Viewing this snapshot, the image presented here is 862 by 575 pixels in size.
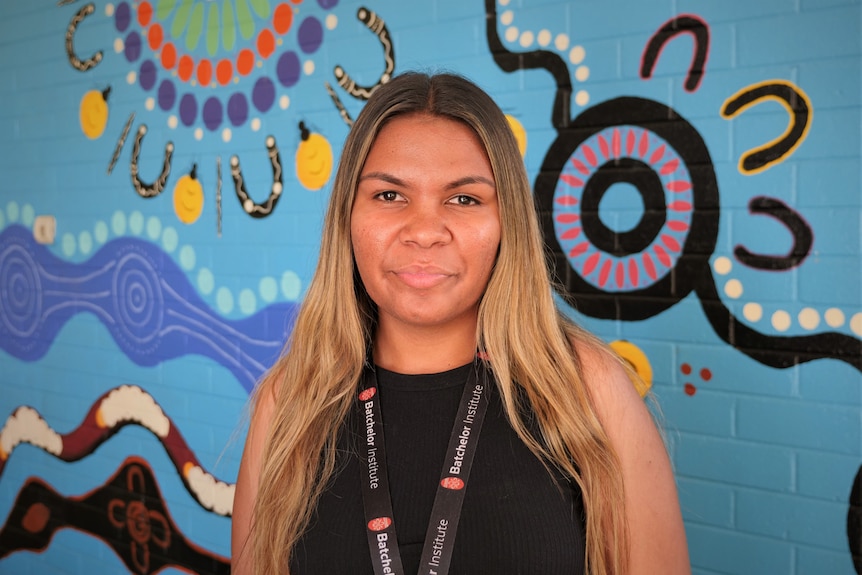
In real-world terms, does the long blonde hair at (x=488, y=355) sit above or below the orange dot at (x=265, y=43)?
below

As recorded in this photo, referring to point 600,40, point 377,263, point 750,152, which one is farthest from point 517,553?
point 600,40

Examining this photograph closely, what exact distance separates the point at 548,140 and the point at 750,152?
0.61 m

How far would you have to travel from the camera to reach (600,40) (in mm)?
2379

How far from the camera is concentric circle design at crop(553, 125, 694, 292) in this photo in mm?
2289

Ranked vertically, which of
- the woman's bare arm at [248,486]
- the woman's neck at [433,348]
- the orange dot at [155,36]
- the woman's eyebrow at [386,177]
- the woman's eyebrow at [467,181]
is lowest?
the woman's bare arm at [248,486]

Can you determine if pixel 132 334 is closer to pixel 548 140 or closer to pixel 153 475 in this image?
pixel 153 475

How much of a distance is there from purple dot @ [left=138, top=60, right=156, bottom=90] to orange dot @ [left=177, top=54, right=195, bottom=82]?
170mm

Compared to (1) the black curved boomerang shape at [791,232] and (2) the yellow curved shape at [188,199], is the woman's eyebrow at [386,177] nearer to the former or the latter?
(1) the black curved boomerang shape at [791,232]

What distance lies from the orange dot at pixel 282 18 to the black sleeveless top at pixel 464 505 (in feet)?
6.43

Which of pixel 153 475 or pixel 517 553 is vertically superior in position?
pixel 517 553

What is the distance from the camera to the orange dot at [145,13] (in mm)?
3592

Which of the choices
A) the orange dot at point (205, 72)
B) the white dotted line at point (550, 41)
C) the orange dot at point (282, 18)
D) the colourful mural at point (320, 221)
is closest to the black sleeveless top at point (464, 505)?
the colourful mural at point (320, 221)

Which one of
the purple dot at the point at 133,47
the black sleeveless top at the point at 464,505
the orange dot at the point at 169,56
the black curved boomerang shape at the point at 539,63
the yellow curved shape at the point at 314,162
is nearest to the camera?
the black sleeveless top at the point at 464,505

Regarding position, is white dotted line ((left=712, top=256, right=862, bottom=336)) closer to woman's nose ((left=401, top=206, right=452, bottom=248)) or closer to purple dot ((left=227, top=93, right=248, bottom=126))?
woman's nose ((left=401, top=206, right=452, bottom=248))
